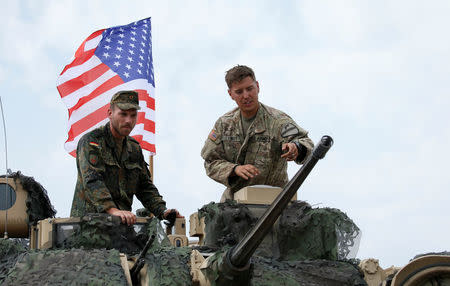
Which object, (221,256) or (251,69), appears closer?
(221,256)

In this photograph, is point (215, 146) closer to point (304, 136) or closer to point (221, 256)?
point (304, 136)

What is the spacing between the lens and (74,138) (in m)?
13.7

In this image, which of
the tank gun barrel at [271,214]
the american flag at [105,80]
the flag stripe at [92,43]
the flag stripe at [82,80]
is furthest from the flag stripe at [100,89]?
the tank gun barrel at [271,214]

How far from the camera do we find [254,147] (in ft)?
26.2

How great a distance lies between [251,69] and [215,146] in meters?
0.99

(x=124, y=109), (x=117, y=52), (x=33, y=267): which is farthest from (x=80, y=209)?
(x=117, y=52)

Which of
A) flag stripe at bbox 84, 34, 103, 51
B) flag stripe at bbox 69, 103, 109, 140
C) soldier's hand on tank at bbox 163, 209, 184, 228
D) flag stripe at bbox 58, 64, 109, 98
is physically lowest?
soldier's hand on tank at bbox 163, 209, 184, 228

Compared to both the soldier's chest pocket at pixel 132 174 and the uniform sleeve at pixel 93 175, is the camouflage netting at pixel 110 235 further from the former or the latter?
the soldier's chest pocket at pixel 132 174

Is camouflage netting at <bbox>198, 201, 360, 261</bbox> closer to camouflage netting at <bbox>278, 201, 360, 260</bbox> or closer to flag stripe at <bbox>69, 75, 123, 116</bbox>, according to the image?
camouflage netting at <bbox>278, 201, 360, 260</bbox>

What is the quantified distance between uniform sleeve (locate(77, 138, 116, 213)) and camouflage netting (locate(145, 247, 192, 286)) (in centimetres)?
119

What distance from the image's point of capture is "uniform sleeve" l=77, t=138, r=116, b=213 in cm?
762

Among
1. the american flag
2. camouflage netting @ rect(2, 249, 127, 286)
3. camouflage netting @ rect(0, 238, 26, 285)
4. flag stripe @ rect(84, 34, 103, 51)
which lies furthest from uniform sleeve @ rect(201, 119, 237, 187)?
flag stripe @ rect(84, 34, 103, 51)

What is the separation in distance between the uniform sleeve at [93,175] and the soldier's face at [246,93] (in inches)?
66.9

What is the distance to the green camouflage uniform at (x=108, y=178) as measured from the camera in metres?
7.73
